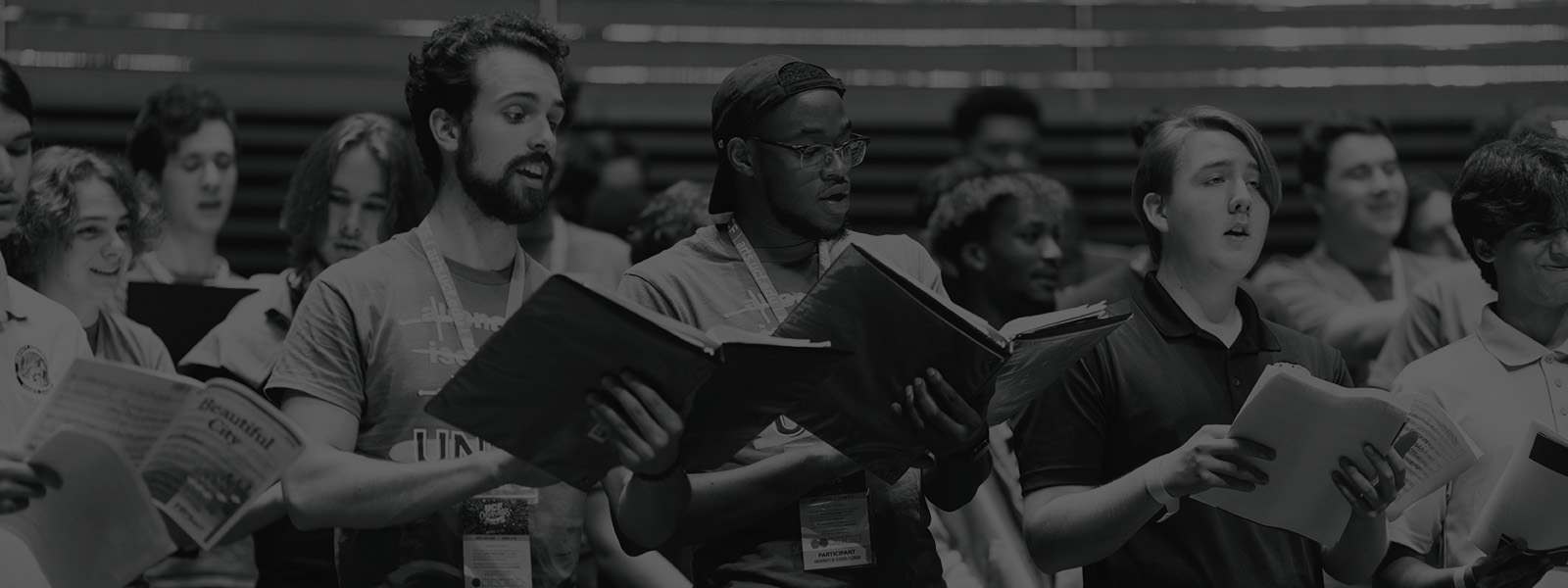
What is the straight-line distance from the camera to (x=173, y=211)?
4.82m

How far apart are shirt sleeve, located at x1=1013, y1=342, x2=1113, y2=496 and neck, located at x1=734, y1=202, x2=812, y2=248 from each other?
20.2 inches

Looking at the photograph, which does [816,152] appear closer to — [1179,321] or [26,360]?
[1179,321]

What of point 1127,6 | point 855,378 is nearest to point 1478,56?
point 1127,6

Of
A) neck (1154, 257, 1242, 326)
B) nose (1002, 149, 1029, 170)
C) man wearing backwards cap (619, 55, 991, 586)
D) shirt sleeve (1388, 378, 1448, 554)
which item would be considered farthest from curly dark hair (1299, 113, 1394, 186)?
man wearing backwards cap (619, 55, 991, 586)

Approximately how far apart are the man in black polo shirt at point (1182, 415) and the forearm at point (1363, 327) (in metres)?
1.47

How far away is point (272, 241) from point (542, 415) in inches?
191

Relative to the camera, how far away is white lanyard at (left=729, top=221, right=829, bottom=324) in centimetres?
298

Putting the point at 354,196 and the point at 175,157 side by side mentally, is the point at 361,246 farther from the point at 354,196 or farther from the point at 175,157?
the point at 175,157

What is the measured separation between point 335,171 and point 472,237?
1.11 meters

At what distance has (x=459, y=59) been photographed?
3.15 meters

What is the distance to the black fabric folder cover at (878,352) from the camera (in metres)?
2.47

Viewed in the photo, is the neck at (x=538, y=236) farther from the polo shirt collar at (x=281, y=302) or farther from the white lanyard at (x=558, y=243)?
the polo shirt collar at (x=281, y=302)

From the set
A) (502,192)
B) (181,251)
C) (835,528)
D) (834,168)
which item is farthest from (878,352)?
(181,251)

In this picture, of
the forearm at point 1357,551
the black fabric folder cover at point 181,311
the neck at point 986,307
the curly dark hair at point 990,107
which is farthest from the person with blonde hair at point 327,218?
the curly dark hair at point 990,107
